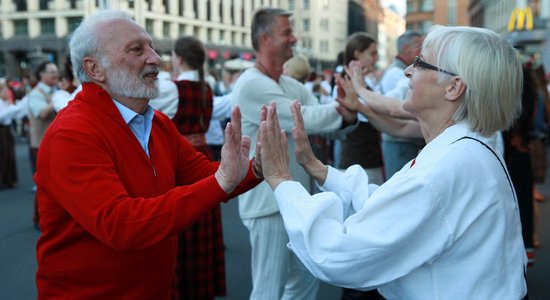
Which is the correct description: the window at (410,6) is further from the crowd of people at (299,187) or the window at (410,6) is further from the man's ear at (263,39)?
the crowd of people at (299,187)

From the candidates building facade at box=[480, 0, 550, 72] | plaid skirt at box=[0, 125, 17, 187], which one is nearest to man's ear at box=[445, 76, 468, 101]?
plaid skirt at box=[0, 125, 17, 187]

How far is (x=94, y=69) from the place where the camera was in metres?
2.05

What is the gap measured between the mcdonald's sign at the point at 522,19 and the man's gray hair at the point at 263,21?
29.3m

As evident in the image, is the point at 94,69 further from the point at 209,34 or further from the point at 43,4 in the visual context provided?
the point at 209,34

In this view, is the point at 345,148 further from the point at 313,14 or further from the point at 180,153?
the point at 313,14

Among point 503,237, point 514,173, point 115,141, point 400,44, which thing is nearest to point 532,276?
point 514,173

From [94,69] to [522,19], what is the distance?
31.4 metres

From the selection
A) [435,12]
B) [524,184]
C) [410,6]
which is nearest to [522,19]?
[524,184]

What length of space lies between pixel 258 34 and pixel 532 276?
3212mm

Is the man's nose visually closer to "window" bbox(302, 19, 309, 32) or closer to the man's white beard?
the man's white beard

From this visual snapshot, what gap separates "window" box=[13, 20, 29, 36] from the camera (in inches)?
1646

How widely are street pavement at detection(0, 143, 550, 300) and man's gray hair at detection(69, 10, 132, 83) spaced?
8.96 feet

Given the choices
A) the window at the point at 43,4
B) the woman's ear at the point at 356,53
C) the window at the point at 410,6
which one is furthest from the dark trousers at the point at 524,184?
the window at the point at 410,6

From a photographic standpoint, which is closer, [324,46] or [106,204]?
[106,204]
